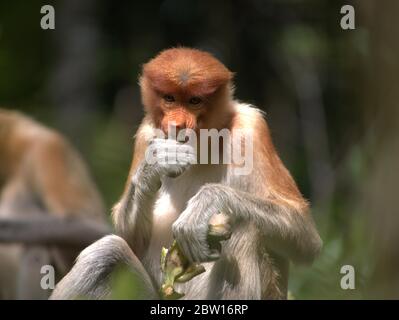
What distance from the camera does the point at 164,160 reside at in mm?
3949

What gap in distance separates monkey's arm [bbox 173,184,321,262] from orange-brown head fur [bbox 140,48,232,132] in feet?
1.17

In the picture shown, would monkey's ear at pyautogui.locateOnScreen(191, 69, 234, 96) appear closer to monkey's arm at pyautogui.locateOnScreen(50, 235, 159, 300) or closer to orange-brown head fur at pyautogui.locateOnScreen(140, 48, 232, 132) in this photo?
orange-brown head fur at pyautogui.locateOnScreen(140, 48, 232, 132)

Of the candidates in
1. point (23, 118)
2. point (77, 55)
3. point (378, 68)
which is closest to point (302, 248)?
point (378, 68)

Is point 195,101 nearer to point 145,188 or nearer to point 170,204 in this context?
point 145,188

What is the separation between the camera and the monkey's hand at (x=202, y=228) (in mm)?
3789

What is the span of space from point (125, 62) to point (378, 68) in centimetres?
1089

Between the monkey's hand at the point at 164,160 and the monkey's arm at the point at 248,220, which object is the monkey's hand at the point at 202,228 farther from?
the monkey's hand at the point at 164,160

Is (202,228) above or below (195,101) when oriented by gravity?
below

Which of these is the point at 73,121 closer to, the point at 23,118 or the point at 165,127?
the point at 23,118

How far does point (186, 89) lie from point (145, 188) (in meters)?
0.54

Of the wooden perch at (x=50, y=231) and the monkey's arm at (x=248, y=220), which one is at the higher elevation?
the monkey's arm at (x=248, y=220)

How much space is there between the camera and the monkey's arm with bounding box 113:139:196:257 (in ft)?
12.9

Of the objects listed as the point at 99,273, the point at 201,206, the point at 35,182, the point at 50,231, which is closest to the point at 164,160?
the point at 201,206

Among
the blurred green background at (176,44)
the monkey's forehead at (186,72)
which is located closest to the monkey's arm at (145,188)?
the monkey's forehead at (186,72)
